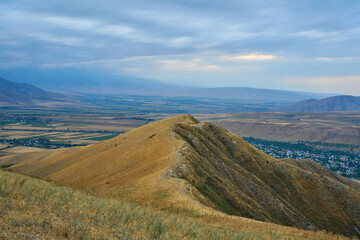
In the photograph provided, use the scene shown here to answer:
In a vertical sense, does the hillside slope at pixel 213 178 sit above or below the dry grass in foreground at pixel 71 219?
below

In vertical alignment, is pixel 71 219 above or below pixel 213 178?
above

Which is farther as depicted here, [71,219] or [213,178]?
[213,178]

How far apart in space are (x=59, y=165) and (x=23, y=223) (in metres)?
53.0

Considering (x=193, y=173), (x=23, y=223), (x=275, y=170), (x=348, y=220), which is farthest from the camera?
(x=275, y=170)

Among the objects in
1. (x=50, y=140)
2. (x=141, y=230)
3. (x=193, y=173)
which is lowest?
(x=50, y=140)

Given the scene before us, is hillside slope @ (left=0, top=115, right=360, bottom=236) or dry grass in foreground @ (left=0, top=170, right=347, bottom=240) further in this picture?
hillside slope @ (left=0, top=115, right=360, bottom=236)

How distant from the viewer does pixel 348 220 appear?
48656mm

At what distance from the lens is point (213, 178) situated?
36906 mm

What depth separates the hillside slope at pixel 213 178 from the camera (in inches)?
1230

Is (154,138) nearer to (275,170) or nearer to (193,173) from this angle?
(193,173)

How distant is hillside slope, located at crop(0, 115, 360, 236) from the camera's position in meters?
31.2

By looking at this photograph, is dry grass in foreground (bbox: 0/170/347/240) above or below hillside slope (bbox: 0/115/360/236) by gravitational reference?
above

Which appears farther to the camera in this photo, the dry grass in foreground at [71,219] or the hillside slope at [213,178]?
the hillside slope at [213,178]

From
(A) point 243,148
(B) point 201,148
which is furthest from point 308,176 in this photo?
(B) point 201,148
